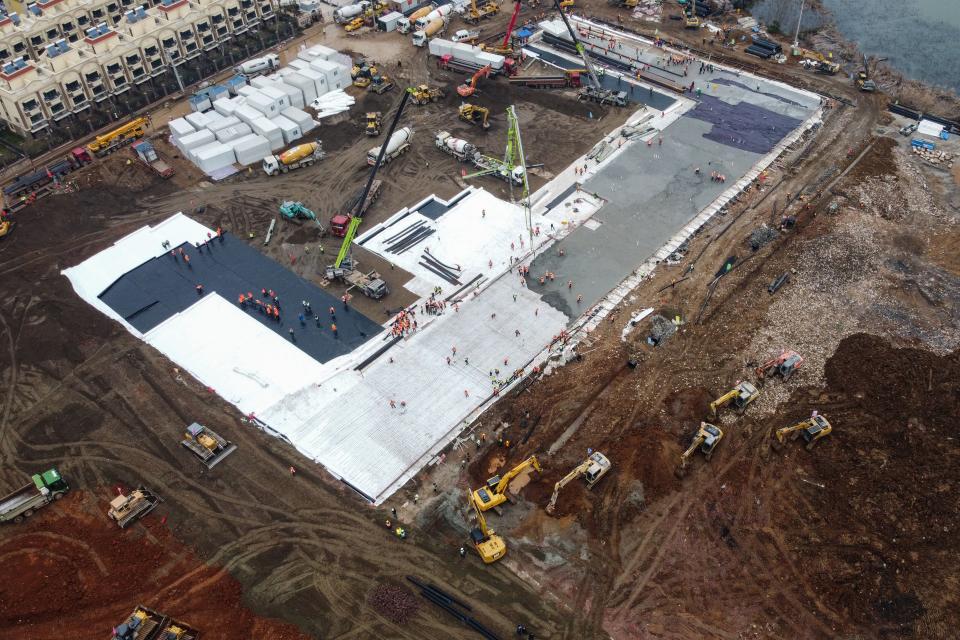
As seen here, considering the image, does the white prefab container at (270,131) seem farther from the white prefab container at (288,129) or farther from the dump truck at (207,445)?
the dump truck at (207,445)

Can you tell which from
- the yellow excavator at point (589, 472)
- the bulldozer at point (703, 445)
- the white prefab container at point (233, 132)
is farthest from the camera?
the white prefab container at point (233, 132)

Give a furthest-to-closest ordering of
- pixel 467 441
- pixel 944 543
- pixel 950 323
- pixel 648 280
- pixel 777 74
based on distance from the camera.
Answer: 1. pixel 777 74
2. pixel 648 280
3. pixel 950 323
4. pixel 467 441
5. pixel 944 543

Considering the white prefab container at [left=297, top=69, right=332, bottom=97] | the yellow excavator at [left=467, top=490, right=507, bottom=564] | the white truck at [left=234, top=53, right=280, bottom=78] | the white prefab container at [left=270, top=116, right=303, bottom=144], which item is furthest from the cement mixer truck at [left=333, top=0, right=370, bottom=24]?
the yellow excavator at [left=467, top=490, right=507, bottom=564]

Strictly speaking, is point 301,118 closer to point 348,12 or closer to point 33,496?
point 348,12

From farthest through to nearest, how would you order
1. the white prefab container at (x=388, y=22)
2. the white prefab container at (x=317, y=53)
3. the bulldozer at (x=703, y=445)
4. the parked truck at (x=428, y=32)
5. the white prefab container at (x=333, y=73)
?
the white prefab container at (x=388, y=22) → the parked truck at (x=428, y=32) → the white prefab container at (x=317, y=53) → the white prefab container at (x=333, y=73) → the bulldozer at (x=703, y=445)

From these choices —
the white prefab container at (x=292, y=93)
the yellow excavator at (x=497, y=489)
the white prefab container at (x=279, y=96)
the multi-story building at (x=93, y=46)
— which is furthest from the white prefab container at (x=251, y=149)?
the yellow excavator at (x=497, y=489)

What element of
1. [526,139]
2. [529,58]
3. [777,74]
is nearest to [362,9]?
[529,58]

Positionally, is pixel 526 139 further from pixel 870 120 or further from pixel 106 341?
pixel 106 341
